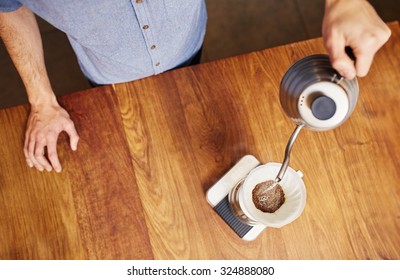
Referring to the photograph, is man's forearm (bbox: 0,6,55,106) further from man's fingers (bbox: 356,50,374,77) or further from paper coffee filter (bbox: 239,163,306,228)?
man's fingers (bbox: 356,50,374,77)

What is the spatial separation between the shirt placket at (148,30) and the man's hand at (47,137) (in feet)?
0.74

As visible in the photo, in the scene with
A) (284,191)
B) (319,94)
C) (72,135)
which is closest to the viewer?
(319,94)

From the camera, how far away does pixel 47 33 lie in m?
1.72

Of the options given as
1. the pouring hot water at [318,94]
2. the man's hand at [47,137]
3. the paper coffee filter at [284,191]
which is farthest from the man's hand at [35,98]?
the pouring hot water at [318,94]

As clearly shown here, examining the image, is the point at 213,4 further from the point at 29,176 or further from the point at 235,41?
the point at 29,176

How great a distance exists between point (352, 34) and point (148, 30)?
1.30ft

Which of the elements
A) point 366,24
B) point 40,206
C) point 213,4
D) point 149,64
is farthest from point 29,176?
point 213,4

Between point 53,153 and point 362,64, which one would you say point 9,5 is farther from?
point 362,64

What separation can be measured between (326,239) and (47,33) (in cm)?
139

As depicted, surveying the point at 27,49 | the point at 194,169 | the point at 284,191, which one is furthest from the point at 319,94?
the point at 27,49

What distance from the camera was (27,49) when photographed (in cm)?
93

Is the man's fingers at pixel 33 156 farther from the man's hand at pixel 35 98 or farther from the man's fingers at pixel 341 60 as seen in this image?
the man's fingers at pixel 341 60

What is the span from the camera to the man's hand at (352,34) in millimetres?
596

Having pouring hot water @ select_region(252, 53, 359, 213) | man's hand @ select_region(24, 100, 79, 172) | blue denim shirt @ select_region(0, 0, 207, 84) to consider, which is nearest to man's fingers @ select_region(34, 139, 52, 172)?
man's hand @ select_region(24, 100, 79, 172)
